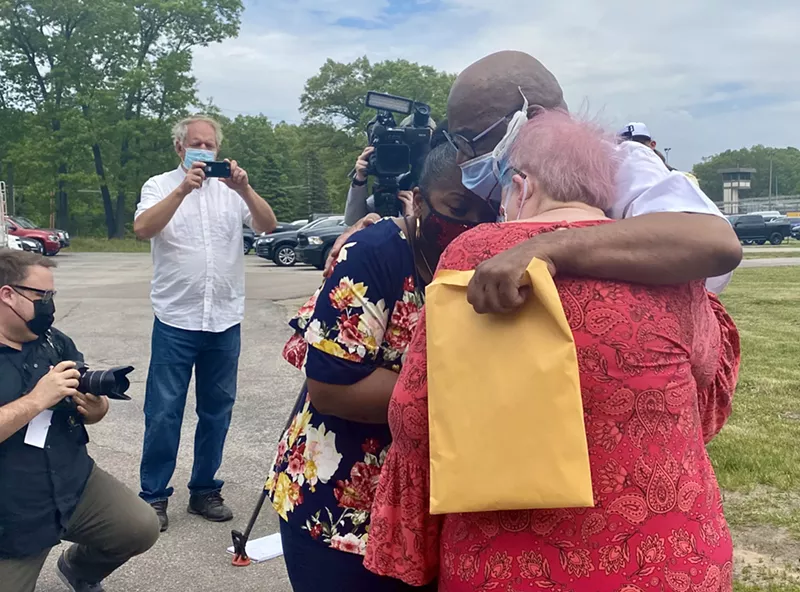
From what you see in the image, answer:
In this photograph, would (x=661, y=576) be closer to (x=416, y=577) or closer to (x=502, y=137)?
(x=416, y=577)

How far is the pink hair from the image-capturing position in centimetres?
147

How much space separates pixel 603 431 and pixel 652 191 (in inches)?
19.6

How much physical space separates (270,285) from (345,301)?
16.0 m

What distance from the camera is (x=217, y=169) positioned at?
429 centimetres

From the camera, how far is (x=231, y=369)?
4.46 meters

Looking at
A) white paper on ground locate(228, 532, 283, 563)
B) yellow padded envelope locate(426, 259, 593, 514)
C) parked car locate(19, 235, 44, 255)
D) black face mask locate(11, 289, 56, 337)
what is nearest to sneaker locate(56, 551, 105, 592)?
white paper on ground locate(228, 532, 283, 563)

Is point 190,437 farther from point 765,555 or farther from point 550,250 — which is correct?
point 550,250

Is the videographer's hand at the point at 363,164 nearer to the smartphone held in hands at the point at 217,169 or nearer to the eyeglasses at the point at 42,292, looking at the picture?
the eyeglasses at the point at 42,292

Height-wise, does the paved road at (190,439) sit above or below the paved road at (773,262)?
above

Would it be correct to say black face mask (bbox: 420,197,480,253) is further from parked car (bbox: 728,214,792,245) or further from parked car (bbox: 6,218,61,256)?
parked car (bbox: 728,214,792,245)

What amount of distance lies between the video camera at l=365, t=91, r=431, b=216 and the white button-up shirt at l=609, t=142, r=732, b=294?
2.47ft

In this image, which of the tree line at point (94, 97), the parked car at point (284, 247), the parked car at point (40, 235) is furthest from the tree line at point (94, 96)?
the parked car at point (284, 247)

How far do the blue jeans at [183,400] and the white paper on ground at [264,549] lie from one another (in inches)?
20.0

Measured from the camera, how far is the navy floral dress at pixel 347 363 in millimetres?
1743
